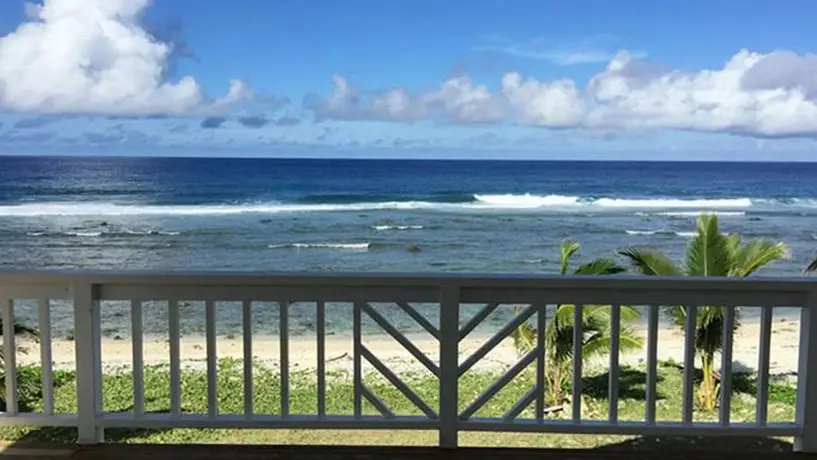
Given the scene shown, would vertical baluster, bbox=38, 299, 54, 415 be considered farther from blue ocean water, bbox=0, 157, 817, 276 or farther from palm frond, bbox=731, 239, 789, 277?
blue ocean water, bbox=0, 157, 817, 276

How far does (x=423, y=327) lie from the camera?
2.31 m

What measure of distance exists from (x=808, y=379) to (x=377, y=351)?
5.05 metres

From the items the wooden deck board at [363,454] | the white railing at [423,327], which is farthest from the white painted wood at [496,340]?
the wooden deck board at [363,454]

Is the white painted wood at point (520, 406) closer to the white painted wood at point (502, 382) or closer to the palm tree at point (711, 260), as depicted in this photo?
the white painted wood at point (502, 382)

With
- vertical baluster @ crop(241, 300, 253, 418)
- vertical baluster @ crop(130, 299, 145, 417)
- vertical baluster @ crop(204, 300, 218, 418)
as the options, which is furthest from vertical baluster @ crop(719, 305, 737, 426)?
vertical baluster @ crop(130, 299, 145, 417)

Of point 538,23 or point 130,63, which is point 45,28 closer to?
point 130,63

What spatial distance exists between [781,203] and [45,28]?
985 inches

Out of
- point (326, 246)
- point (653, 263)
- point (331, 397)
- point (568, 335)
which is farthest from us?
point (326, 246)

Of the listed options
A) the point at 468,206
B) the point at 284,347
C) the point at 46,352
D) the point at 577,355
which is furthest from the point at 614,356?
the point at 468,206

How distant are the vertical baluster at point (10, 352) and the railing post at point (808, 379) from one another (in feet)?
9.25

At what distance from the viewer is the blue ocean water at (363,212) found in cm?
1530

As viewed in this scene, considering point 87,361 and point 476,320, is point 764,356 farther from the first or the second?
point 87,361

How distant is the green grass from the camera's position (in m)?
4.18

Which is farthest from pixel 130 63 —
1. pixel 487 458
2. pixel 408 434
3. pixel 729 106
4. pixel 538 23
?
pixel 729 106
